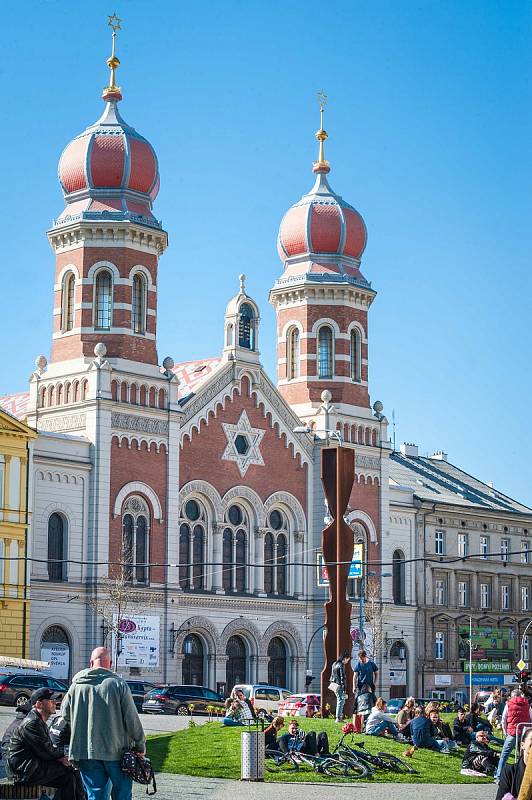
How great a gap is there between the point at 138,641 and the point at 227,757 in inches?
1185

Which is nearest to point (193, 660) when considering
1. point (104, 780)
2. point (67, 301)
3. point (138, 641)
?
point (138, 641)

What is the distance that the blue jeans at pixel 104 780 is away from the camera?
53.9 feet

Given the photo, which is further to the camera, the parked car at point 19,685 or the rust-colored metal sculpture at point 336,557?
the parked car at point 19,685

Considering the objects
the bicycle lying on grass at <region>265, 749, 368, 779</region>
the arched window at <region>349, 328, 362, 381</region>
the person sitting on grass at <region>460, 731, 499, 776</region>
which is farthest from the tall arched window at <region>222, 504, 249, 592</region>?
the bicycle lying on grass at <region>265, 749, 368, 779</region>

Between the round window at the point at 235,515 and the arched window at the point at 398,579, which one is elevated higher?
the round window at the point at 235,515

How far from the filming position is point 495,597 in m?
80.4

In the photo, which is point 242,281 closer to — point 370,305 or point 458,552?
point 370,305

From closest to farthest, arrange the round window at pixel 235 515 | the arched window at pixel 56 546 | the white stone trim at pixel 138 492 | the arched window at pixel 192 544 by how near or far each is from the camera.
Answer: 1. the arched window at pixel 56 546
2. the white stone trim at pixel 138 492
3. the arched window at pixel 192 544
4. the round window at pixel 235 515

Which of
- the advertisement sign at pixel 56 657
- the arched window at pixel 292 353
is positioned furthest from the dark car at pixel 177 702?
the arched window at pixel 292 353

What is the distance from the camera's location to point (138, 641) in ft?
196

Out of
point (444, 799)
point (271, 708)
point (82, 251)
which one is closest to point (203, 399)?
point (82, 251)

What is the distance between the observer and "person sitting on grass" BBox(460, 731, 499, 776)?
30.9m

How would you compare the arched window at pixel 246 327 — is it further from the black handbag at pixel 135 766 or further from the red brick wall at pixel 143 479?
the black handbag at pixel 135 766

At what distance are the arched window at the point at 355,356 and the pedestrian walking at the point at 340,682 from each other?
3650cm
